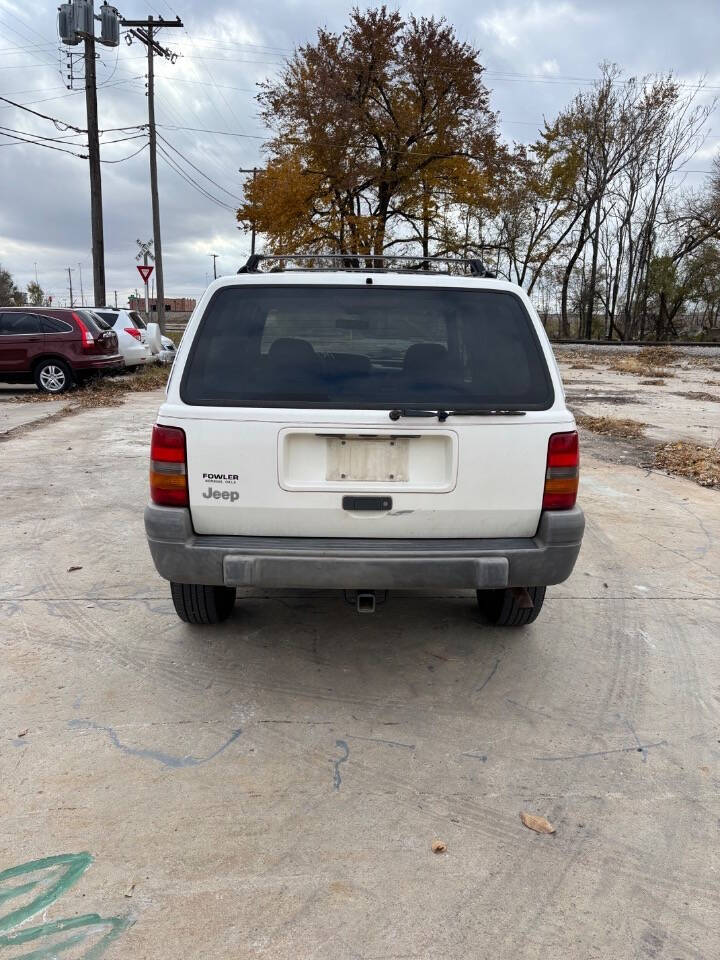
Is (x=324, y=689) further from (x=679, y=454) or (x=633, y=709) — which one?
(x=679, y=454)

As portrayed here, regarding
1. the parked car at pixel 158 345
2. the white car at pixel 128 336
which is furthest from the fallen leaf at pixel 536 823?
the parked car at pixel 158 345

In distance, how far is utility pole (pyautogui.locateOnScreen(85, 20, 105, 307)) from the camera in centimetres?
2291

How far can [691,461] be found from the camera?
802 cm

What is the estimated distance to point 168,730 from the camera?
2857 millimetres

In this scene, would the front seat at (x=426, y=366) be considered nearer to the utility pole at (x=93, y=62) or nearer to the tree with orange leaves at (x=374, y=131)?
the utility pole at (x=93, y=62)

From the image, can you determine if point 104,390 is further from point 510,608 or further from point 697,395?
point 510,608

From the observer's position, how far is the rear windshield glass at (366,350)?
295 centimetres

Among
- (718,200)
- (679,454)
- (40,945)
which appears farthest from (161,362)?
(718,200)

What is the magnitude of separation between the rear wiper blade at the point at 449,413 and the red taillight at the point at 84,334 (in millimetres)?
12349

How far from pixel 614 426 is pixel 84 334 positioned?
989cm

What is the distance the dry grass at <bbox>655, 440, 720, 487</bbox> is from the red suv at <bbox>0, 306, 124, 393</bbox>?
417 inches

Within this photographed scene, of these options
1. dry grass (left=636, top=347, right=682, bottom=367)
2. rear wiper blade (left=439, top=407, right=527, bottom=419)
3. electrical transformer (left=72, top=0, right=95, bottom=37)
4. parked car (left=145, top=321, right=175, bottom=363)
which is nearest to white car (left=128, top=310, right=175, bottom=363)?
parked car (left=145, top=321, right=175, bottom=363)

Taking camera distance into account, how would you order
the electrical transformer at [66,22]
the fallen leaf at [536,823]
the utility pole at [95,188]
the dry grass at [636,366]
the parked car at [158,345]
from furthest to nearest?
the utility pole at [95,188] < the electrical transformer at [66,22] < the dry grass at [636,366] < the parked car at [158,345] < the fallen leaf at [536,823]

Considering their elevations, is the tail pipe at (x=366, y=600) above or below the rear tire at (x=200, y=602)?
above
